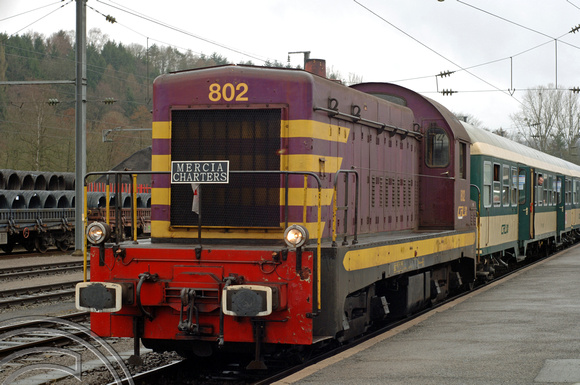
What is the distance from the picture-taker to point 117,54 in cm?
6888

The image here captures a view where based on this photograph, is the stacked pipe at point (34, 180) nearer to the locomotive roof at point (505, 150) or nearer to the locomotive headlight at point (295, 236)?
the locomotive roof at point (505, 150)

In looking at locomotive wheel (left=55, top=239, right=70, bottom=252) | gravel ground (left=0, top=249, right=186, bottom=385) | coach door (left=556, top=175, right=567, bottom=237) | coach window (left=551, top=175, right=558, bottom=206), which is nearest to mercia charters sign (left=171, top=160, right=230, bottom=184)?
gravel ground (left=0, top=249, right=186, bottom=385)

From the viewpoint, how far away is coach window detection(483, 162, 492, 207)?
45.8 feet

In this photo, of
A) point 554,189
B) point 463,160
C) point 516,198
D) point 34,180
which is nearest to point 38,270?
point 34,180

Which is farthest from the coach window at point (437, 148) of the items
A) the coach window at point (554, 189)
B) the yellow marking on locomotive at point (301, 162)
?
the coach window at point (554, 189)

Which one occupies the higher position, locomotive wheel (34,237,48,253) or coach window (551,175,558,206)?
coach window (551,175,558,206)

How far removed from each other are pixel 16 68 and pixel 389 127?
50773mm

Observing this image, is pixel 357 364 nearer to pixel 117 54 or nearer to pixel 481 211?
pixel 481 211

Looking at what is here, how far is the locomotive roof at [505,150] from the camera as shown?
13651 millimetres

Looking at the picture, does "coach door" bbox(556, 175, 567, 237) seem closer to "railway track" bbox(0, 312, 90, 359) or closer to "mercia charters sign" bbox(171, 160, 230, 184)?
"railway track" bbox(0, 312, 90, 359)

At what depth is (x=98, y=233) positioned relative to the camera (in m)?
6.45

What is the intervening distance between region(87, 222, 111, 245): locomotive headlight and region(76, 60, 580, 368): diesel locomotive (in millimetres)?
13

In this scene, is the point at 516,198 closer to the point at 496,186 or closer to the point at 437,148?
the point at 496,186

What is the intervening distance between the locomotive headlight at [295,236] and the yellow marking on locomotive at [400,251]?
0.66 metres
